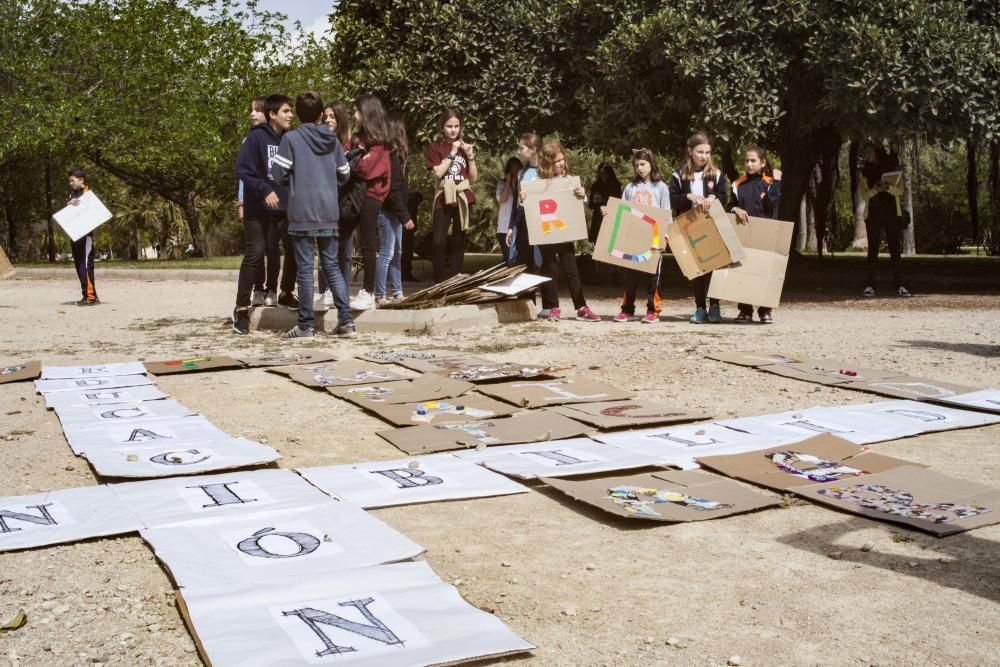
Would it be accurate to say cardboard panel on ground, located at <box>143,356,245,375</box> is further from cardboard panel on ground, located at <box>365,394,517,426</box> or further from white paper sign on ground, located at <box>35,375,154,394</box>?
cardboard panel on ground, located at <box>365,394,517,426</box>

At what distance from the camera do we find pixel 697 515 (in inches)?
164

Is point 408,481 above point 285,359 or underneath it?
underneath

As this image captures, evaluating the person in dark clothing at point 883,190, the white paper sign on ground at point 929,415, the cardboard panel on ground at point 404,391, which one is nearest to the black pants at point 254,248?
the cardboard panel on ground at point 404,391

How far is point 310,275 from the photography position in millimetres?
9320

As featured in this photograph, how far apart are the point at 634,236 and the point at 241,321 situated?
12.5ft

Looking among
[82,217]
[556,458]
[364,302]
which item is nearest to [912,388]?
[556,458]

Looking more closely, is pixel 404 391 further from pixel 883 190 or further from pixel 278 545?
pixel 883 190

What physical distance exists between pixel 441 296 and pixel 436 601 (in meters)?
7.31

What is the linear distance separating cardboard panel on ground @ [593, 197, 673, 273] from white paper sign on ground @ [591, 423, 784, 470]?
496cm

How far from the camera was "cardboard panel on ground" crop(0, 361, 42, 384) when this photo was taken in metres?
7.53

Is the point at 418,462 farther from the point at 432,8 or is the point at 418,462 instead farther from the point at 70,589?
the point at 432,8

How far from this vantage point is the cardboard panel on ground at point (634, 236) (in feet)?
34.9

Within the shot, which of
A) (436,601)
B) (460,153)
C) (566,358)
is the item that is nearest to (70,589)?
(436,601)

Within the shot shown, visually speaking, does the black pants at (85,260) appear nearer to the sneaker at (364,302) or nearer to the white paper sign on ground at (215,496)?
the sneaker at (364,302)
